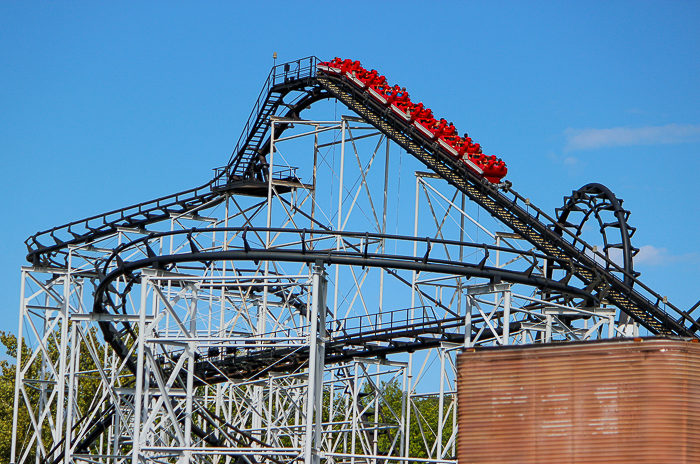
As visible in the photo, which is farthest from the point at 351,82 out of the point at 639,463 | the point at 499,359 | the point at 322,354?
the point at 639,463

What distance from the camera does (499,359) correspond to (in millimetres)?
17375

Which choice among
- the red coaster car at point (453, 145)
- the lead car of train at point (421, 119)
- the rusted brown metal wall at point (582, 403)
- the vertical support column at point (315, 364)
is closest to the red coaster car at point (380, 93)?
the lead car of train at point (421, 119)

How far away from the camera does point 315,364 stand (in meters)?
22.2

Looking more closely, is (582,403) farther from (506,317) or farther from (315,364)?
(315,364)

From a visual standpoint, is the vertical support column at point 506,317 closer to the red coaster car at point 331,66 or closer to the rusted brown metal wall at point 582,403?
the rusted brown metal wall at point 582,403

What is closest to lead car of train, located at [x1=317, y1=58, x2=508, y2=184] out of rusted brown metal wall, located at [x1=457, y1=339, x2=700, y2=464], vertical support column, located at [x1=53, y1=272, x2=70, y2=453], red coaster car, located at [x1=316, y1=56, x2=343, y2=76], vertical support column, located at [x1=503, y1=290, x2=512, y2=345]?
red coaster car, located at [x1=316, y1=56, x2=343, y2=76]

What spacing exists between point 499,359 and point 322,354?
6.76 metres

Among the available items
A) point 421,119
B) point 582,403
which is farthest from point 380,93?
point 582,403

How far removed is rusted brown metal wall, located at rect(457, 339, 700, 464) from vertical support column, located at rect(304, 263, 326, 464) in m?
4.63

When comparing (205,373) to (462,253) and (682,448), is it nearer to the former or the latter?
(462,253)

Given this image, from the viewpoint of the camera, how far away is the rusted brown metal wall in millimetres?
15961

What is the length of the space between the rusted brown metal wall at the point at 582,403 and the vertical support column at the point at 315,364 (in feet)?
15.2

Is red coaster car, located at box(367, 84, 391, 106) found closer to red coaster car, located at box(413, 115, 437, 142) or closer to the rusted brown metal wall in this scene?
red coaster car, located at box(413, 115, 437, 142)

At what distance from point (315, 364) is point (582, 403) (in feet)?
24.1
